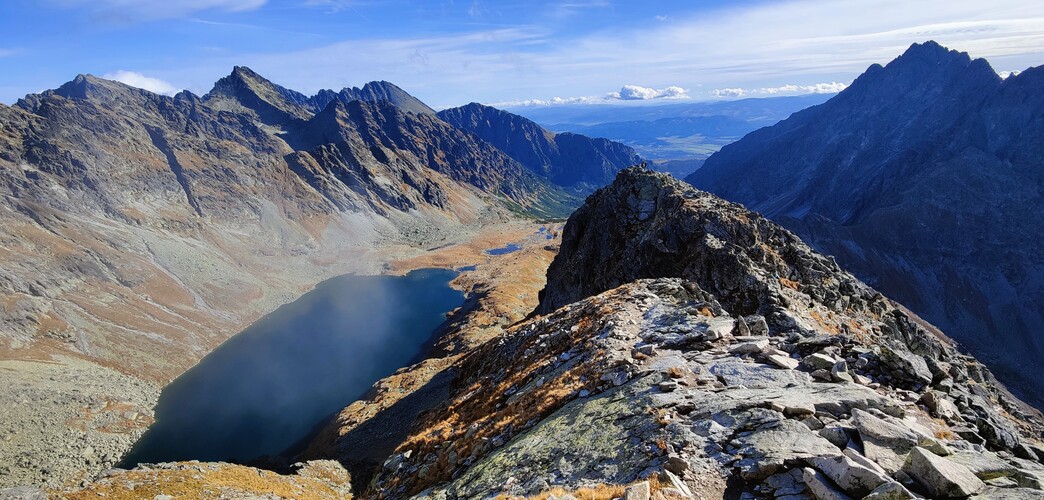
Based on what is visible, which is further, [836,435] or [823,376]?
[823,376]

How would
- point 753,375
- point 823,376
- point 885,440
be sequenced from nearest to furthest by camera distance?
1. point 885,440
2. point 823,376
3. point 753,375

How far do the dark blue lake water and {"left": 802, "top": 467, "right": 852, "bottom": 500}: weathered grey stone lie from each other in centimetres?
6578

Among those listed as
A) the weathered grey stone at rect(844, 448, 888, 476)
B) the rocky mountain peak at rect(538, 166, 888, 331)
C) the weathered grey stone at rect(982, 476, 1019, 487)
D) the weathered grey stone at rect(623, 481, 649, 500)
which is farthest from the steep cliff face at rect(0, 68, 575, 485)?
the weathered grey stone at rect(982, 476, 1019, 487)

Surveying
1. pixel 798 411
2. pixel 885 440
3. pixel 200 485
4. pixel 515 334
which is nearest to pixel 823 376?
pixel 798 411

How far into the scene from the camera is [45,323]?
8206 centimetres

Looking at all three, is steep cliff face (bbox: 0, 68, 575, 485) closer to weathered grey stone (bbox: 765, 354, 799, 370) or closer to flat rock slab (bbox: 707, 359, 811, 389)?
flat rock slab (bbox: 707, 359, 811, 389)

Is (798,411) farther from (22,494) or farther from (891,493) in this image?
(22,494)

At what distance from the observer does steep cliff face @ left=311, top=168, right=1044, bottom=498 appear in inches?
424

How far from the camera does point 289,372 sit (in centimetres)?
8481

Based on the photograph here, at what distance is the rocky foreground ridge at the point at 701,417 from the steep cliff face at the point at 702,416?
0.05 m

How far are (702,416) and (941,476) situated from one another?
5.40m

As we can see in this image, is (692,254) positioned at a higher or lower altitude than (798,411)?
lower

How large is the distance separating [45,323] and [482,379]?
304ft

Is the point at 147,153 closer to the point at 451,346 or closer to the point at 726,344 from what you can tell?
the point at 451,346
